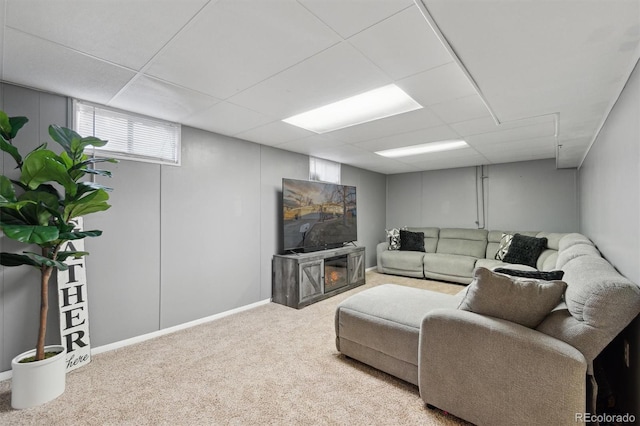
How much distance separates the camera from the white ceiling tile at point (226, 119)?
8.66ft

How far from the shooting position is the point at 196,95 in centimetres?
233

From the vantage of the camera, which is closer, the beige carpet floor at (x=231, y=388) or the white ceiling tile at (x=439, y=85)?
the beige carpet floor at (x=231, y=388)

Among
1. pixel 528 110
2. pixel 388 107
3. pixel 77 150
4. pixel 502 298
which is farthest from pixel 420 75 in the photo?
pixel 77 150

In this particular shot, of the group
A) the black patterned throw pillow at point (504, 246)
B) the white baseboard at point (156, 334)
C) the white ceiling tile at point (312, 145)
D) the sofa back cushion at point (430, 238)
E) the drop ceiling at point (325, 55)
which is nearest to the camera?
the drop ceiling at point (325, 55)

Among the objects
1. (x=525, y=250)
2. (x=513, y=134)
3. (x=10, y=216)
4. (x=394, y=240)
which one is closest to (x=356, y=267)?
(x=394, y=240)

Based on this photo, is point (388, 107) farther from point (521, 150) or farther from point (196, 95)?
point (521, 150)

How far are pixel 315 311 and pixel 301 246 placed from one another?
998 mm

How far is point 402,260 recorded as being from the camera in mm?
5496

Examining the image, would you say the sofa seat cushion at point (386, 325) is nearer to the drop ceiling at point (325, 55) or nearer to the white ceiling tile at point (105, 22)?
the drop ceiling at point (325, 55)

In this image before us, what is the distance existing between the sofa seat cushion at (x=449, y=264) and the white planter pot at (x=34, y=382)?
5.15 meters

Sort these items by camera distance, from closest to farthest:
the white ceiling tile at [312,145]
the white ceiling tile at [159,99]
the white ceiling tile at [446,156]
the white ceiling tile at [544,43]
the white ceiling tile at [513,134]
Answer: the white ceiling tile at [544,43], the white ceiling tile at [159,99], the white ceiling tile at [513,134], the white ceiling tile at [312,145], the white ceiling tile at [446,156]

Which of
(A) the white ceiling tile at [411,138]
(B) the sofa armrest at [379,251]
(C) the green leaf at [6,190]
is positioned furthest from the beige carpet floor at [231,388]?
(B) the sofa armrest at [379,251]

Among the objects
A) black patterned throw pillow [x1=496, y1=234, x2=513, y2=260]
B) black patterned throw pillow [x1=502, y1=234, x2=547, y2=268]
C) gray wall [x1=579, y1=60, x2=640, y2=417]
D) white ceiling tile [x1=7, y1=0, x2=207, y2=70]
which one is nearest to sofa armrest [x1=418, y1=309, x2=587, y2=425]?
gray wall [x1=579, y1=60, x2=640, y2=417]

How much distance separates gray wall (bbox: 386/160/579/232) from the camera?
484 cm
